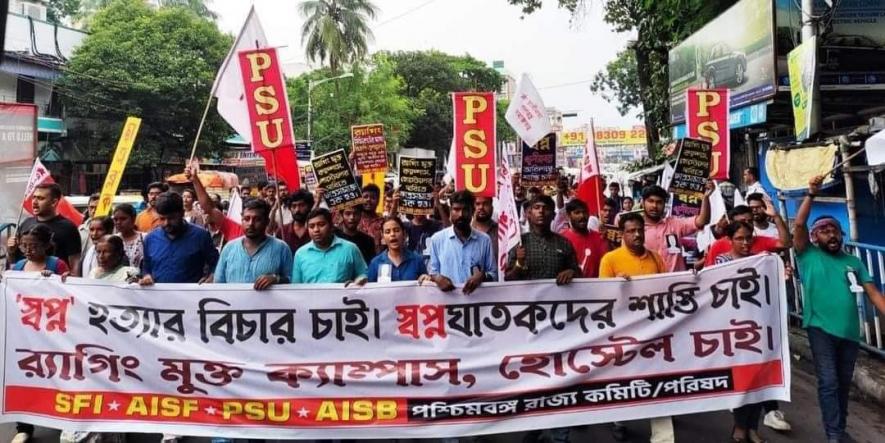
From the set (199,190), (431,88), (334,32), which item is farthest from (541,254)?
(431,88)

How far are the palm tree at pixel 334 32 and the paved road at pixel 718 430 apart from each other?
2902 cm

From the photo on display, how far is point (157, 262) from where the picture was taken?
4.33 meters

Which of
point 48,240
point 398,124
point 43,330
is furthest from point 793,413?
point 398,124

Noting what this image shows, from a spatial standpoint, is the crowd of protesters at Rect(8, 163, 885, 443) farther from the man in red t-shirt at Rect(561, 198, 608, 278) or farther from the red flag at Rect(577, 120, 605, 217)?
the red flag at Rect(577, 120, 605, 217)

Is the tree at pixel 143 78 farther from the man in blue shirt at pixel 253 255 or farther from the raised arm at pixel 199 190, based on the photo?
the man in blue shirt at pixel 253 255

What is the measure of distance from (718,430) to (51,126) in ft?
86.5

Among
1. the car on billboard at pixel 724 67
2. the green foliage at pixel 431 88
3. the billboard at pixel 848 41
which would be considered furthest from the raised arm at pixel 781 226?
the green foliage at pixel 431 88

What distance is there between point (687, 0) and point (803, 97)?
26.0 feet

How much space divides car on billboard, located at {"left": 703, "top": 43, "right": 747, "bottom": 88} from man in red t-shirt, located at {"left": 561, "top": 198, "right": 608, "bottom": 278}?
710 centimetres

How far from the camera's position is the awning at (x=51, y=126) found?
23.7 m

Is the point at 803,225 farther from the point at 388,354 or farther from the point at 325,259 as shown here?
the point at 325,259

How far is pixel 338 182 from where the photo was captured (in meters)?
5.84

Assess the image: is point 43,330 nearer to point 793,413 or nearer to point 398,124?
point 793,413

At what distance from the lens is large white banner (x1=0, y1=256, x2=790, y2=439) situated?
377 cm
